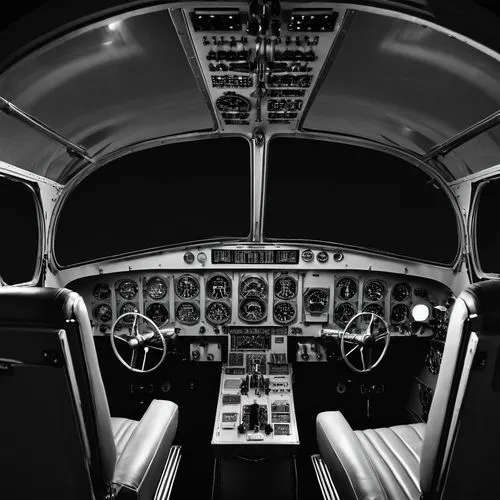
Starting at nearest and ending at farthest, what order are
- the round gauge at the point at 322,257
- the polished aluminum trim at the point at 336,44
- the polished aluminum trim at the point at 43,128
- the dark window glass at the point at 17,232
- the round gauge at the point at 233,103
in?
the polished aluminum trim at the point at 336,44
the polished aluminum trim at the point at 43,128
the round gauge at the point at 233,103
the dark window glass at the point at 17,232
the round gauge at the point at 322,257

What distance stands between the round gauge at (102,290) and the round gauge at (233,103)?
1892 millimetres

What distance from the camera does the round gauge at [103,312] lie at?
416 cm

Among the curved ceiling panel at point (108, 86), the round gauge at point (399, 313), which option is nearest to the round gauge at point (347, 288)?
the round gauge at point (399, 313)

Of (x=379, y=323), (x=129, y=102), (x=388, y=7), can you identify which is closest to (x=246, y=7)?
(x=388, y=7)

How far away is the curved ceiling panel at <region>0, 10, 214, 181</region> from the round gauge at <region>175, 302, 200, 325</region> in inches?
60.0

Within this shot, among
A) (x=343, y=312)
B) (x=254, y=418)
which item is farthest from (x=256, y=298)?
(x=254, y=418)

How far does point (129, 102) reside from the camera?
2.96 meters

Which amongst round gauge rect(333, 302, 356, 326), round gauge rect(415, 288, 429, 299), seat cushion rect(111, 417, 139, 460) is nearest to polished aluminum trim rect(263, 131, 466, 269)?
round gauge rect(415, 288, 429, 299)

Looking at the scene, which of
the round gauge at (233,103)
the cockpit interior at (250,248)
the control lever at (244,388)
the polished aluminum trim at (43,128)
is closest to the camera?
the cockpit interior at (250,248)

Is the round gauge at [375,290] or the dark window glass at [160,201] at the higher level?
the dark window glass at [160,201]

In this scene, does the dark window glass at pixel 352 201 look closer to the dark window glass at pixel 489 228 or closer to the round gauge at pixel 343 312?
the dark window glass at pixel 489 228

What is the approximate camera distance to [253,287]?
4145 mm

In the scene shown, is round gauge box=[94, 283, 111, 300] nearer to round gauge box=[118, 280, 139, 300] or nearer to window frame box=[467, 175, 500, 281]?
round gauge box=[118, 280, 139, 300]

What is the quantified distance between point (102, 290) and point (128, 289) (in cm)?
23
